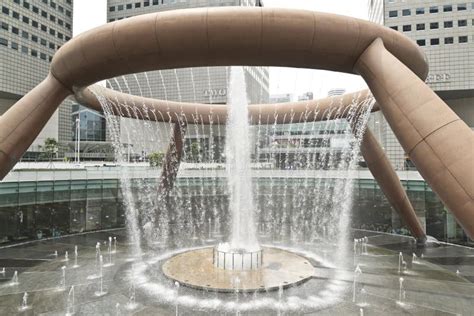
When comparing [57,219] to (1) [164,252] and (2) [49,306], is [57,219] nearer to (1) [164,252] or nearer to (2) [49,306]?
(1) [164,252]

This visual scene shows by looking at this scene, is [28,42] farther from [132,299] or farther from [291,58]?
[291,58]

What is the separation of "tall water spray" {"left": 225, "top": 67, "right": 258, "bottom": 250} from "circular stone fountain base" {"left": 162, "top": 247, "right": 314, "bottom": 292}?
1245 mm

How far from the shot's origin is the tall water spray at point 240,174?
46.4 feet

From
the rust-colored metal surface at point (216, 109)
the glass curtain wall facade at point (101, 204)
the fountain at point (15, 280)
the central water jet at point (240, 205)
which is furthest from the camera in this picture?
the glass curtain wall facade at point (101, 204)

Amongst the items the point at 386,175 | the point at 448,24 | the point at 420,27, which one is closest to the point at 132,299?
the point at 386,175

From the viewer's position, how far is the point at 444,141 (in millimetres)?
6410

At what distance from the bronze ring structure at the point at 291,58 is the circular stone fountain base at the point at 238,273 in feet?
20.0

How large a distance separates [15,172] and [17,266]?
7139 mm

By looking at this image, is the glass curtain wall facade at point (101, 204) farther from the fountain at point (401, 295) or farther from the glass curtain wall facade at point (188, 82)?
the glass curtain wall facade at point (188, 82)

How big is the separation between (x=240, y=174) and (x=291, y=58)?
778 centimetres

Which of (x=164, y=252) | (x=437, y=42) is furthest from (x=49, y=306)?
(x=437, y=42)

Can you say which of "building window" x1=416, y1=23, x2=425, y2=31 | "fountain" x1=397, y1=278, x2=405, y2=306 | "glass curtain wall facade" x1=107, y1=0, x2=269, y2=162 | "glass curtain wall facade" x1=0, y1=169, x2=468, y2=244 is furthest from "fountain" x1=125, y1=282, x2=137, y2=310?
"building window" x1=416, y1=23, x2=425, y2=31

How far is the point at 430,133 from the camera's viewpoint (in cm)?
664

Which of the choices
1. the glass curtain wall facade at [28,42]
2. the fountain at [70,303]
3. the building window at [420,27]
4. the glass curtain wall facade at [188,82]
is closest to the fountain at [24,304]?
the fountain at [70,303]
